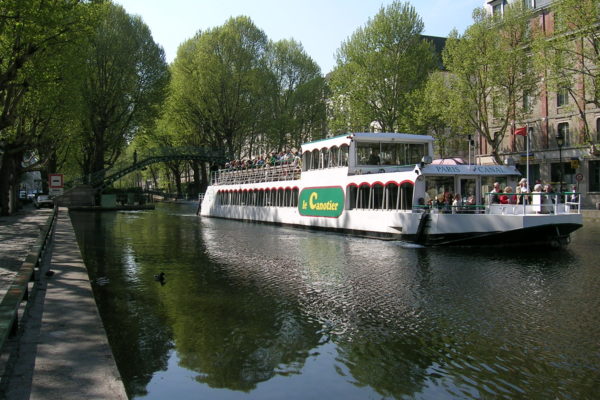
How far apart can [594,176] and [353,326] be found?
134ft

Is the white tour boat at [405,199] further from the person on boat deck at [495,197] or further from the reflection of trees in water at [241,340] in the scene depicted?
the reflection of trees in water at [241,340]

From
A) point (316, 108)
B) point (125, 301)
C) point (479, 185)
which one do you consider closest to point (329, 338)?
point (125, 301)

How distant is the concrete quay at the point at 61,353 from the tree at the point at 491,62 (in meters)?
36.8

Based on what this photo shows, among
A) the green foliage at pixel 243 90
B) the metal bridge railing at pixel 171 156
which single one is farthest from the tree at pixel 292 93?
the metal bridge railing at pixel 171 156

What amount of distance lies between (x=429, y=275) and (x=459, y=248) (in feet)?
21.9

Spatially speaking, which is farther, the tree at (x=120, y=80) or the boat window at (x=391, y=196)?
the tree at (x=120, y=80)

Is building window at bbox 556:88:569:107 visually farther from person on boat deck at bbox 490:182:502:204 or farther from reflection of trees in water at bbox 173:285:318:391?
reflection of trees in water at bbox 173:285:318:391

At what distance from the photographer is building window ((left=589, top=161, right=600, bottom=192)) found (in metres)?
42.5

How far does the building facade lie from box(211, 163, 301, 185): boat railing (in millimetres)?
21603

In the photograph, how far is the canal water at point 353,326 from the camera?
6.62 metres

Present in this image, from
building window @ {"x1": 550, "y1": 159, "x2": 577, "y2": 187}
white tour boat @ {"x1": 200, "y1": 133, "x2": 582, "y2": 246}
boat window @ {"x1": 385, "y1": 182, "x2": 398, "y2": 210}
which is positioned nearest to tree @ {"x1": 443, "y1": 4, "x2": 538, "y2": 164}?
building window @ {"x1": 550, "y1": 159, "x2": 577, "y2": 187}

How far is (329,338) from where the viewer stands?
8.48m

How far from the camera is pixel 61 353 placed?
6.49 m

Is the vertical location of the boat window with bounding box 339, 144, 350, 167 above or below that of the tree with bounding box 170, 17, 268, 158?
below
